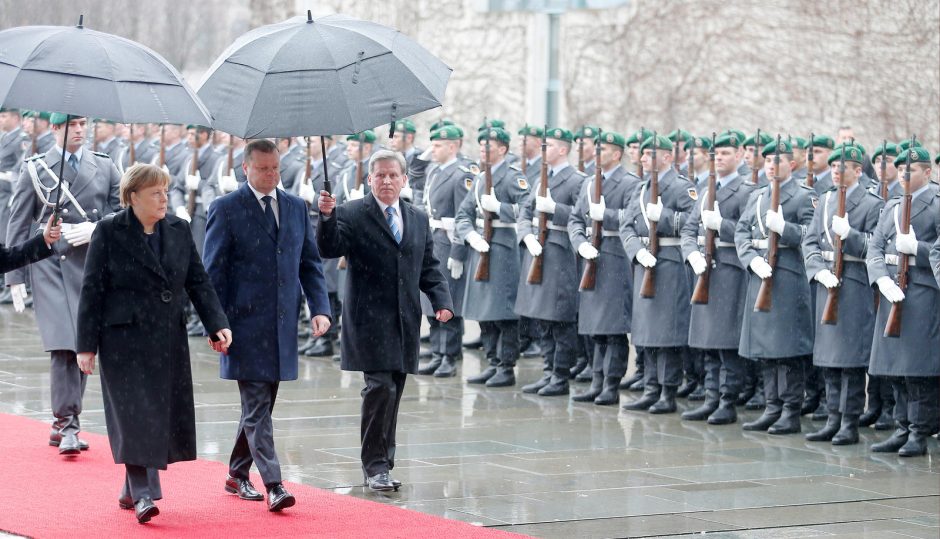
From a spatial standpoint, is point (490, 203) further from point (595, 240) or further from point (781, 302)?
point (781, 302)

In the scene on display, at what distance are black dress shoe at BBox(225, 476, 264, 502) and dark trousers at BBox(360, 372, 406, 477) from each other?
0.65 meters

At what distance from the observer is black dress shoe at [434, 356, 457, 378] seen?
1284cm

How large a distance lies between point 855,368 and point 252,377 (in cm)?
454

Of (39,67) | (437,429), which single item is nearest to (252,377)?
(39,67)

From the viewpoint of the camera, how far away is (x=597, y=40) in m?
19.6

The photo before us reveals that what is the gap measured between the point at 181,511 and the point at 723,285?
16.4 feet

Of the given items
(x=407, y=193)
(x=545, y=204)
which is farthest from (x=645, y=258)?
(x=407, y=193)

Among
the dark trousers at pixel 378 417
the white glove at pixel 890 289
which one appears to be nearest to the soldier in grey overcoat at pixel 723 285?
the white glove at pixel 890 289

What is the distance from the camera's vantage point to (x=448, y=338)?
42.5ft

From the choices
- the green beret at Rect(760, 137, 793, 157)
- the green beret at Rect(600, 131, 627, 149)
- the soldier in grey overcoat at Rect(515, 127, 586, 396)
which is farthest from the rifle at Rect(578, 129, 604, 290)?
the green beret at Rect(760, 137, 793, 157)

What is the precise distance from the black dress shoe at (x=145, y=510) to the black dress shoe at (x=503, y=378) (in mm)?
5577

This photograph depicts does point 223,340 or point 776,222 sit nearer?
point 223,340

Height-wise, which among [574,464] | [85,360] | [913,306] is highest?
[913,306]

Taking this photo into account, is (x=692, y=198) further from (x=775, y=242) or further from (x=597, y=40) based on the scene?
(x=597, y=40)
